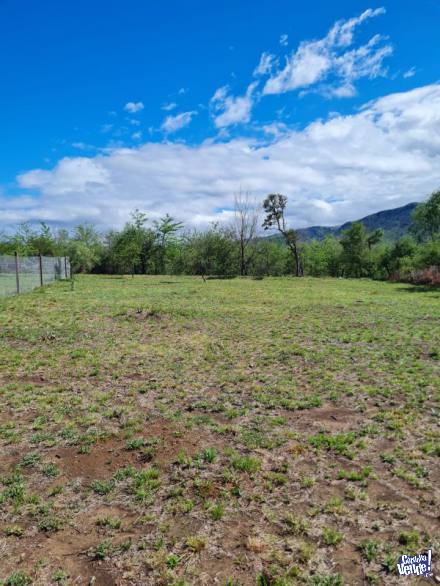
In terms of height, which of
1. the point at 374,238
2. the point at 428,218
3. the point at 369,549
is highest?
the point at 428,218

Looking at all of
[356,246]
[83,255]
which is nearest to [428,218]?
[356,246]

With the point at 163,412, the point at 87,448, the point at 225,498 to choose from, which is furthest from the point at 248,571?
the point at 163,412

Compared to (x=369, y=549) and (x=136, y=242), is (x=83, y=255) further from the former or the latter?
(x=369, y=549)

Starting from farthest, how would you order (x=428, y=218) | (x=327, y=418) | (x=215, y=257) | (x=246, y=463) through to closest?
(x=215, y=257), (x=428, y=218), (x=327, y=418), (x=246, y=463)

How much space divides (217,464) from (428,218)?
120 ft

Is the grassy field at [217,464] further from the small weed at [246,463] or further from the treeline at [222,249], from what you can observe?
the treeline at [222,249]

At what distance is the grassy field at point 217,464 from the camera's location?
2143 mm

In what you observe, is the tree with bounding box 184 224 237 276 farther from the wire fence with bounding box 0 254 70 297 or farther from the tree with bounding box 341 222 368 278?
the wire fence with bounding box 0 254 70 297

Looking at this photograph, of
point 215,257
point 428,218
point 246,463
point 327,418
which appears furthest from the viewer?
point 215,257

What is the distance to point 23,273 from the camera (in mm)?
15508

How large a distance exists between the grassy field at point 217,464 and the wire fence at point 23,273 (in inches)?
311

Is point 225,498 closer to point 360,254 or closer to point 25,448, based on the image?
point 25,448

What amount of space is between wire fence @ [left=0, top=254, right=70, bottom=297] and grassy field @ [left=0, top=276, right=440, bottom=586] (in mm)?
7892

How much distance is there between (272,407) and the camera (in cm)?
421
